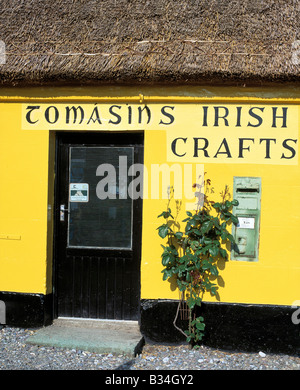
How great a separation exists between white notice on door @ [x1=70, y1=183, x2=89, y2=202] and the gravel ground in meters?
1.66

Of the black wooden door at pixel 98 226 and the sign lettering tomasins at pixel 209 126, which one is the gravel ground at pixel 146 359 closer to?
the black wooden door at pixel 98 226

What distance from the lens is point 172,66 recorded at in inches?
151

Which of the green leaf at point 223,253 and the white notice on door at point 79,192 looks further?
the white notice on door at point 79,192

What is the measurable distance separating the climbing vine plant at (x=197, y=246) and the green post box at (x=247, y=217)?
4.2 inches

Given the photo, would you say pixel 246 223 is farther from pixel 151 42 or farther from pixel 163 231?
pixel 151 42

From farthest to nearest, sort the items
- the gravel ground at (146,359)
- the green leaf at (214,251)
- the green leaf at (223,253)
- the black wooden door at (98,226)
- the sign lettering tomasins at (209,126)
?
1. the black wooden door at (98,226)
2. the sign lettering tomasins at (209,126)
3. the green leaf at (223,253)
4. the green leaf at (214,251)
5. the gravel ground at (146,359)

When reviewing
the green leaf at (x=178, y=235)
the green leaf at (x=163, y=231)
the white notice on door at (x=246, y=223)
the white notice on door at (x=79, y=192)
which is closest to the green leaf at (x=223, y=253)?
the white notice on door at (x=246, y=223)

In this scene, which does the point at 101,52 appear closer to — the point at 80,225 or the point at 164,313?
the point at 80,225

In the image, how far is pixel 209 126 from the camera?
13.3 ft

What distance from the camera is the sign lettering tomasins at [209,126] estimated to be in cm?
396

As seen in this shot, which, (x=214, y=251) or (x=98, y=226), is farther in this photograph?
(x=98, y=226)

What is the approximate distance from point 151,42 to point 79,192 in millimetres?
1891

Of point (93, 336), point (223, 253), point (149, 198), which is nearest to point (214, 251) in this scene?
point (223, 253)

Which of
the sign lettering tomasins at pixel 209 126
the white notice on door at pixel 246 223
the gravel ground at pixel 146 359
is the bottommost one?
the gravel ground at pixel 146 359
